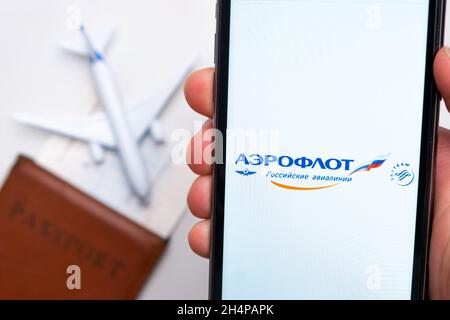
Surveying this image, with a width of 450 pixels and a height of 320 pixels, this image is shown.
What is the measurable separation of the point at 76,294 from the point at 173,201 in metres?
0.10

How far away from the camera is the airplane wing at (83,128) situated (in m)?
0.36

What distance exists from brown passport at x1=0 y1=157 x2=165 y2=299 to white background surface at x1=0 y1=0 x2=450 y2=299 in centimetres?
3

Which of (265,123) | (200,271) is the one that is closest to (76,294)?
(200,271)

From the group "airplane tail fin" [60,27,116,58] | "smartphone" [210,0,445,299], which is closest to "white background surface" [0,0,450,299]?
"airplane tail fin" [60,27,116,58]

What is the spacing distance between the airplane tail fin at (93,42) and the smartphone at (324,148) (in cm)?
13

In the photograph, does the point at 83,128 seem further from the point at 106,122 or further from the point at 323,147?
the point at 323,147

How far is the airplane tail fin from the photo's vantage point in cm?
36

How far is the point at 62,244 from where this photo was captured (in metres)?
0.37

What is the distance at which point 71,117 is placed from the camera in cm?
37

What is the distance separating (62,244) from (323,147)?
21 centimetres

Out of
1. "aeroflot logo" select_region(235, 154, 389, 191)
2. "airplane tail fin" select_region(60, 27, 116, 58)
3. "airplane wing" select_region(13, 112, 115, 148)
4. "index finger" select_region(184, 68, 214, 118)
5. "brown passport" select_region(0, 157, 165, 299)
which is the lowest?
"brown passport" select_region(0, 157, 165, 299)

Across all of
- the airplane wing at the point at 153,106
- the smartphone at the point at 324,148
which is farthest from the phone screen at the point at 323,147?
the airplane wing at the point at 153,106

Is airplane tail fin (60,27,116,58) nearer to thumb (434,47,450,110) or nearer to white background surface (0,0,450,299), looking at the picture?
white background surface (0,0,450,299)
